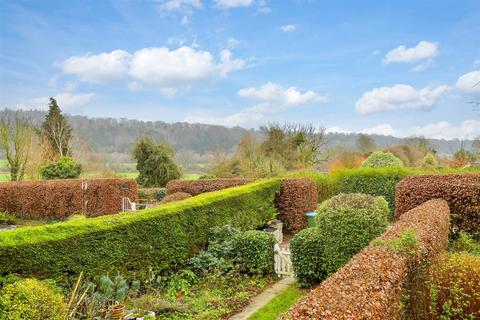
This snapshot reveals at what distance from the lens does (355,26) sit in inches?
509

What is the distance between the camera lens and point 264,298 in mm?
8984

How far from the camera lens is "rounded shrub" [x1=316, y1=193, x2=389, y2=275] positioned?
8.80m

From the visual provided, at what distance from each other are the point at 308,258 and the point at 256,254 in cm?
148

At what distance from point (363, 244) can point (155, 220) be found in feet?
14.9

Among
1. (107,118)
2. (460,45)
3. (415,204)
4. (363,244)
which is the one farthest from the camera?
(107,118)

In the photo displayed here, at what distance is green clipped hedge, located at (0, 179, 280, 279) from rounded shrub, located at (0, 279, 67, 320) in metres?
0.74

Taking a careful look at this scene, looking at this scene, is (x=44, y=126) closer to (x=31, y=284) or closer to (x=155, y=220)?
(x=155, y=220)

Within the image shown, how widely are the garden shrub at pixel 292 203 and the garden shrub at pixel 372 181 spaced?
5.40 metres

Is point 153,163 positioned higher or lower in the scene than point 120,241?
higher

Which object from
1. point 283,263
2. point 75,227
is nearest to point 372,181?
point 283,263

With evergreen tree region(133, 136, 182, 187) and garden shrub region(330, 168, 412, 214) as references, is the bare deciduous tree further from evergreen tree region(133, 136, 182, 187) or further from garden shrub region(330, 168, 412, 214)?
garden shrub region(330, 168, 412, 214)

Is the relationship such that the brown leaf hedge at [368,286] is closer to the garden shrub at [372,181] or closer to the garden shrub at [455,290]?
the garden shrub at [455,290]

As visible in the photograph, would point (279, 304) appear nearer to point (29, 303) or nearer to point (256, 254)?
point (256, 254)

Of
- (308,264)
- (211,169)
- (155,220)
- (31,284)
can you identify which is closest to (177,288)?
(155,220)
